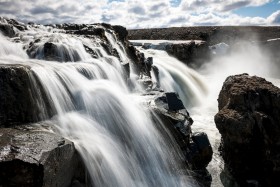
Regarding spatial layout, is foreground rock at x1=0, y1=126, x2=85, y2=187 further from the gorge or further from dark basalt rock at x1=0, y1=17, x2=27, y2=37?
dark basalt rock at x1=0, y1=17, x2=27, y2=37

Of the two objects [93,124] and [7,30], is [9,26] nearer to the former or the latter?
[7,30]

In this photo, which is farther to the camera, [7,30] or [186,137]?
[7,30]

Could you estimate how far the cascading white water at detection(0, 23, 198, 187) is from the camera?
300 inches

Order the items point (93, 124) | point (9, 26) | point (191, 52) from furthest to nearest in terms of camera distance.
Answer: point (191, 52), point (9, 26), point (93, 124)

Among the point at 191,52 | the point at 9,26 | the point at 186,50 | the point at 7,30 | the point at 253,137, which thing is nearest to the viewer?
the point at 253,137

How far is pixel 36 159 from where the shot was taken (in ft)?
18.6

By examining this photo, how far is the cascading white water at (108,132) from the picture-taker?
7.63 metres

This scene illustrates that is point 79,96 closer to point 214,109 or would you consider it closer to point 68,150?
point 68,150

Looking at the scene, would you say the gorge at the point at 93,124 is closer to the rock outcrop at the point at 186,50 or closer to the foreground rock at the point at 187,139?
the foreground rock at the point at 187,139

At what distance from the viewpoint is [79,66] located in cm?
1112

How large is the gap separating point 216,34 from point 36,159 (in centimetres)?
4633

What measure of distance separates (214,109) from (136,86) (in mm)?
7566

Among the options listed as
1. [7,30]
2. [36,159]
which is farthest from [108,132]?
[7,30]

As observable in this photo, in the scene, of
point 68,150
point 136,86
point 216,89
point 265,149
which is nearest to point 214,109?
point 216,89
